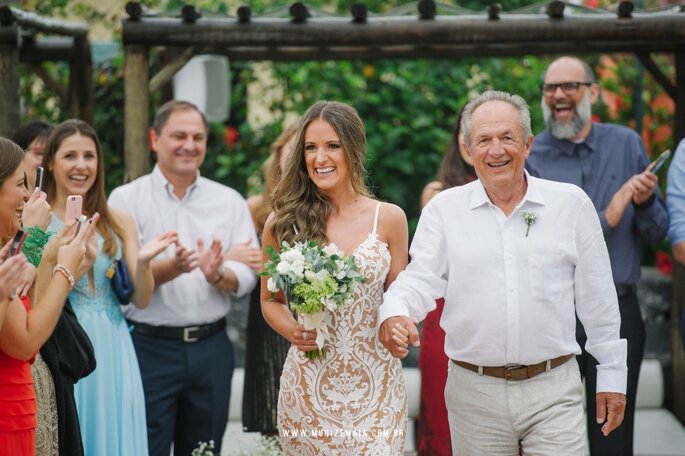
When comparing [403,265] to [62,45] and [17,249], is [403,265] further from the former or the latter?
[62,45]

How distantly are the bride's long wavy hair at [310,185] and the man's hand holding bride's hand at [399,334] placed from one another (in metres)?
0.55

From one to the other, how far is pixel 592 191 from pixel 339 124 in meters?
2.28

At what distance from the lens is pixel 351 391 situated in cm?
449

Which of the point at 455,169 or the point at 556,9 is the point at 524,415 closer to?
the point at 455,169

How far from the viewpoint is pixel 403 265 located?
15.7 ft

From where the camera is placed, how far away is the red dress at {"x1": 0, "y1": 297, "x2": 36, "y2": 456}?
4.07m

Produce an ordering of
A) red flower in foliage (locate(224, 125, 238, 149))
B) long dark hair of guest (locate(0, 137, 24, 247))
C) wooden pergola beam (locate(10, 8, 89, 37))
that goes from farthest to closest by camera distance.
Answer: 1. red flower in foliage (locate(224, 125, 238, 149))
2. wooden pergola beam (locate(10, 8, 89, 37))
3. long dark hair of guest (locate(0, 137, 24, 247))

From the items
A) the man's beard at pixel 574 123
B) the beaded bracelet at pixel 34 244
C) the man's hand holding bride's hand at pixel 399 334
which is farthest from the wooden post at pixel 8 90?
the man's beard at pixel 574 123

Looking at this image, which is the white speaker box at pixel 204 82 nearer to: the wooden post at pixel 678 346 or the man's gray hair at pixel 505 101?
the wooden post at pixel 678 346

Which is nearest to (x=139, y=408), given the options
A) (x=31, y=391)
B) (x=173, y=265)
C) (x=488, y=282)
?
(x=173, y=265)

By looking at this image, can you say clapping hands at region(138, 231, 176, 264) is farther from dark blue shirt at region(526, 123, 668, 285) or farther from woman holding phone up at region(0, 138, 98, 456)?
dark blue shirt at region(526, 123, 668, 285)

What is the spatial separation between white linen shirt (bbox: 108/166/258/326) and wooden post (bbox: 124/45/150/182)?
822 mm

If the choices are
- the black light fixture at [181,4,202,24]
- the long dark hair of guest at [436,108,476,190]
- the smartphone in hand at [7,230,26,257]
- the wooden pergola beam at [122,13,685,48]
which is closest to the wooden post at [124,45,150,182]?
the wooden pergola beam at [122,13,685,48]

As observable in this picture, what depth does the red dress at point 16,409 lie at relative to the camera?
13.3 feet
